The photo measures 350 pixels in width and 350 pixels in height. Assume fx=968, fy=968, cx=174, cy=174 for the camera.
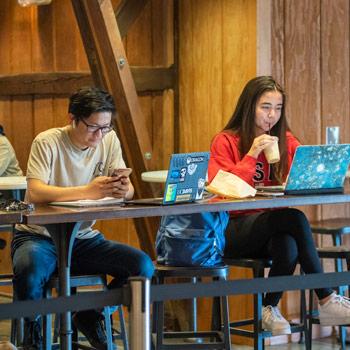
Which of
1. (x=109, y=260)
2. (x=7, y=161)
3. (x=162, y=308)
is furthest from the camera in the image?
(x=7, y=161)

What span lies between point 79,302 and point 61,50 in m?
4.02

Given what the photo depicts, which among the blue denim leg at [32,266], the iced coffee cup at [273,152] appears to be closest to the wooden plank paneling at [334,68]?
the iced coffee cup at [273,152]

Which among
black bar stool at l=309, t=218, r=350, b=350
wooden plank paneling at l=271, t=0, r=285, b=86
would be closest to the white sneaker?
black bar stool at l=309, t=218, r=350, b=350

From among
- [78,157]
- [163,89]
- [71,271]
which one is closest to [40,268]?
[71,271]

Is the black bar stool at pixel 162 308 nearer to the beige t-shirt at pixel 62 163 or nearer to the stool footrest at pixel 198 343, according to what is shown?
the stool footrest at pixel 198 343

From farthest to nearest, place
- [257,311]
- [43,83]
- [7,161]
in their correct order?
[43,83], [7,161], [257,311]

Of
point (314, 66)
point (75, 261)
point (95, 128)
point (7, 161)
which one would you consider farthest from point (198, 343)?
point (7, 161)

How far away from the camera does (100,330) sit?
4.25 metres

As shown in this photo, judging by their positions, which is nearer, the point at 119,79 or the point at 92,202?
the point at 92,202

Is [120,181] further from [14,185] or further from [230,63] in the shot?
[230,63]

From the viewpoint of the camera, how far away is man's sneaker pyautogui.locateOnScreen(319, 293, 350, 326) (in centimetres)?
441

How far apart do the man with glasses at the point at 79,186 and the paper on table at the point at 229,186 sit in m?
0.37

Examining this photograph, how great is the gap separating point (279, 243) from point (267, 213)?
0.19m

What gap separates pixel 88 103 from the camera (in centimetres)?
419
